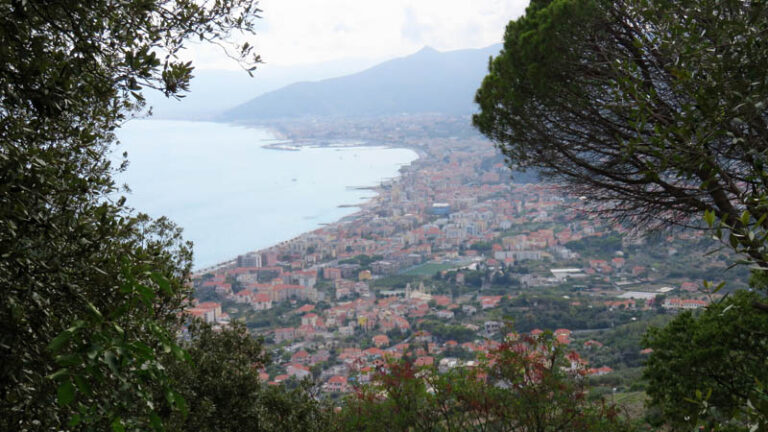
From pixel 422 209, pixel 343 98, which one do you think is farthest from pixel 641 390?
pixel 343 98

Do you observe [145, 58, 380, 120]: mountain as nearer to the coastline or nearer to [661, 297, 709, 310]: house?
the coastline

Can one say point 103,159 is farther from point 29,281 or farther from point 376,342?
point 376,342

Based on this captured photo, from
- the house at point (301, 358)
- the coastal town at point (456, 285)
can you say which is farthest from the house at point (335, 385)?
the house at point (301, 358)

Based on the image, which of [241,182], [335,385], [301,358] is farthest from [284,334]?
[241,182]

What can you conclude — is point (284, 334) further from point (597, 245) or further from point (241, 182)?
point (241, 182)

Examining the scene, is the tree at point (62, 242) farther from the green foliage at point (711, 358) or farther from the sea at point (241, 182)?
the sea at point (241, 182)
